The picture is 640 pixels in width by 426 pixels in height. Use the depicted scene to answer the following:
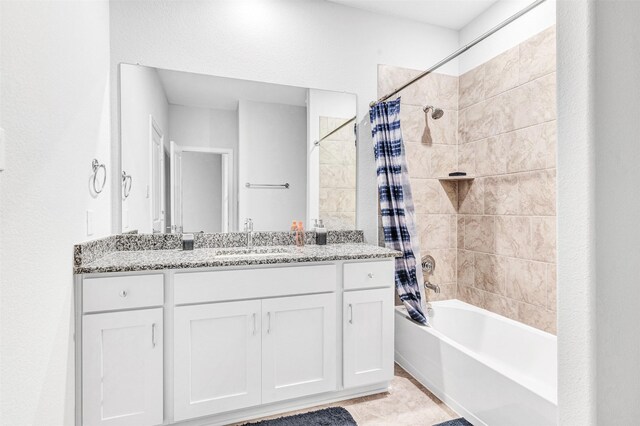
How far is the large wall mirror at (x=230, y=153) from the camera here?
2.11 metres

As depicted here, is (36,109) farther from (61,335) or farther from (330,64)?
(330,64)

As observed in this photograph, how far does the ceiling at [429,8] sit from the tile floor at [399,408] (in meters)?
2.71

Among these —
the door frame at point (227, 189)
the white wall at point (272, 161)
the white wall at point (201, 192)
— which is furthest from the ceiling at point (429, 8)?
the white wall at point (201, 192)

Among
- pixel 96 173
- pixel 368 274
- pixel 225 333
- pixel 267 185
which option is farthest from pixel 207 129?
pixel 368 274

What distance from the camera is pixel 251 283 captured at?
5.76 feet

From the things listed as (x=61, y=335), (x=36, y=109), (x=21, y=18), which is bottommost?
(x=61, y=335)

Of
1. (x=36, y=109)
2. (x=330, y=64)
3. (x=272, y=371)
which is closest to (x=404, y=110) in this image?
(x=330, y=64)

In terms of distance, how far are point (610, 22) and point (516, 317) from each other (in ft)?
6.80

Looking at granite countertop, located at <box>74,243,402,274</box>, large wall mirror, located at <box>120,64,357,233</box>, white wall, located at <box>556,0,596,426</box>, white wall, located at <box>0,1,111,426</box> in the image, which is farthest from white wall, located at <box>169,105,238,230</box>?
white wall, located at <box>556,0,596,426</box>

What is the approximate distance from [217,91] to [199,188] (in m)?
0.66

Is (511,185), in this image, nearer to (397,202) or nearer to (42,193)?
(397,202)

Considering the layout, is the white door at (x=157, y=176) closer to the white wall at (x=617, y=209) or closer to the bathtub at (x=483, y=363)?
the bathtub at (x=483, y=363)

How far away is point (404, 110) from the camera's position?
2727mm

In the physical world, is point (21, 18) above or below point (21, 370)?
above
